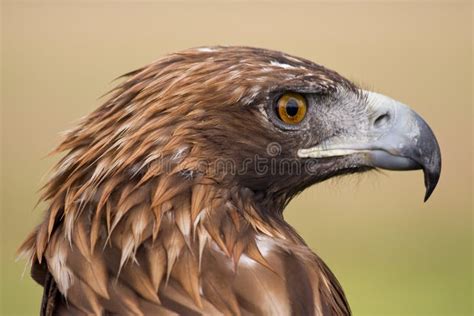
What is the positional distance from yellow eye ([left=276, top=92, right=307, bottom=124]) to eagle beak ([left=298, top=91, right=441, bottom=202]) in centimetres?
10

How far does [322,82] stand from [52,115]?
715 centimetres

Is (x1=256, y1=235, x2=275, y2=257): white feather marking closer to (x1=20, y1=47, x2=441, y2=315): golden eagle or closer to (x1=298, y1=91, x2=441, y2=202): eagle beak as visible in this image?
(x1=20, y1=47, x2=441, y2=315): golden eagle

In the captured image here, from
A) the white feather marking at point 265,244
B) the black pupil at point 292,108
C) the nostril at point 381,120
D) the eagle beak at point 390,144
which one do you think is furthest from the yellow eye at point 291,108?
the white feather marking at point 265,244

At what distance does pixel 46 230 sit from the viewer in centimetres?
266

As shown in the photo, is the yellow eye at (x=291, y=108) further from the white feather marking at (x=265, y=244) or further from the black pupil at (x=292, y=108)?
the white feather marking at (x=265, y=244)

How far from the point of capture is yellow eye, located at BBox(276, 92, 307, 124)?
2809 millimetres

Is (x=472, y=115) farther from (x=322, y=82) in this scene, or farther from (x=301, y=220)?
(x=322, y=82)

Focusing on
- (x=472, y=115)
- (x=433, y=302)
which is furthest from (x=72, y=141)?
(x=472, y=115)

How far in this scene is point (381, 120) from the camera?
2.91m

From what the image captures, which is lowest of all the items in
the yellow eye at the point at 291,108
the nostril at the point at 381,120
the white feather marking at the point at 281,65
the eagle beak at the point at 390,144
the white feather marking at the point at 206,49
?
the eagle beak at the point at 390,144

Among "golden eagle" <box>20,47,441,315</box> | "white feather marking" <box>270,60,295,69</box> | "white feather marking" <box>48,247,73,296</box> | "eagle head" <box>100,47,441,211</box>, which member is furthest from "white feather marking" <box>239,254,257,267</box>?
"white feather marking" <box>270,60,295,69</box>

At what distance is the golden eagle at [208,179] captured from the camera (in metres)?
2.48

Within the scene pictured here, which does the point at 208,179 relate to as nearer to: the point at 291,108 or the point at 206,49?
the point at 291,108

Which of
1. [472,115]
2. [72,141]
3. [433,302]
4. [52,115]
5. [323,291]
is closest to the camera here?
[323,291]
